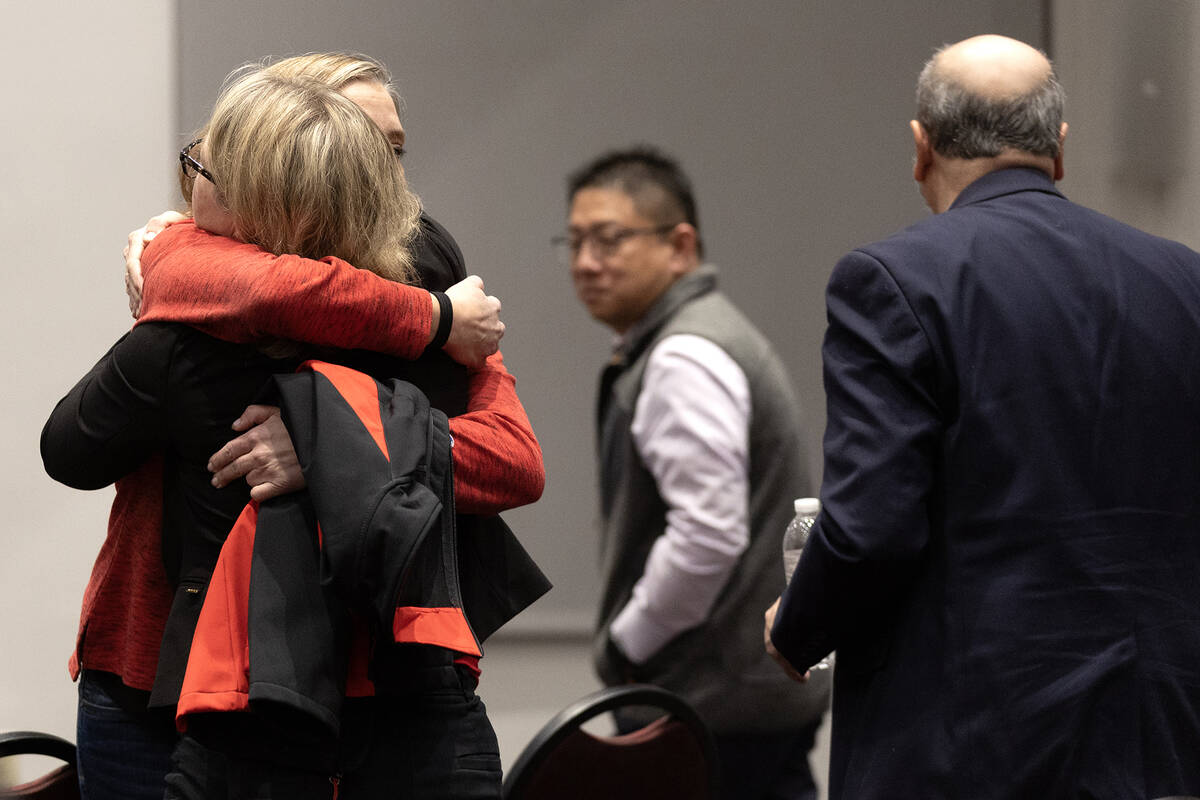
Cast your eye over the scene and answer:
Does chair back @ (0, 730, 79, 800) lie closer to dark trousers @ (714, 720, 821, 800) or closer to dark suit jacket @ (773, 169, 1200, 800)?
dark suit jacket @ (773, 169, 1200, 800)

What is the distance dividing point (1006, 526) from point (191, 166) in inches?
39.7

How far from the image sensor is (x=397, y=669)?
4.32 ft

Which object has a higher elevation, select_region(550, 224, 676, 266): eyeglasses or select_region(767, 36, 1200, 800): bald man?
select_region(550, 224, 676, 266): eyeglasses

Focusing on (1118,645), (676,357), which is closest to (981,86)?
(1118,645)

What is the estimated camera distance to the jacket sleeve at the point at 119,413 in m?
1.29

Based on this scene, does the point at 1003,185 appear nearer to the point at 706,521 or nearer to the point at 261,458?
the point at 261,458

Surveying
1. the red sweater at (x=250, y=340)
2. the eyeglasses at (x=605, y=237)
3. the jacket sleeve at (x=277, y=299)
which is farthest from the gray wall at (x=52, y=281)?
the jacket sleeve at (x=277, y=299)

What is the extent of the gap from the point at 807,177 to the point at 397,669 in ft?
9.07

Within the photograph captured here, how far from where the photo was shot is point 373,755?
1306 mm

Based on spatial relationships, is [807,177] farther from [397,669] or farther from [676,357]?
[397,669]

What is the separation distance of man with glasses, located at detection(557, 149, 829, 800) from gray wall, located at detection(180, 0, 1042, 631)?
19.7 inches

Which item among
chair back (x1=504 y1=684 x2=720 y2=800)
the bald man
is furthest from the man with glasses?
the bald man

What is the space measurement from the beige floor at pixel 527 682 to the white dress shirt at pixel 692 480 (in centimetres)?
75

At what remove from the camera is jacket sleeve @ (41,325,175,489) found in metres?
1.29
